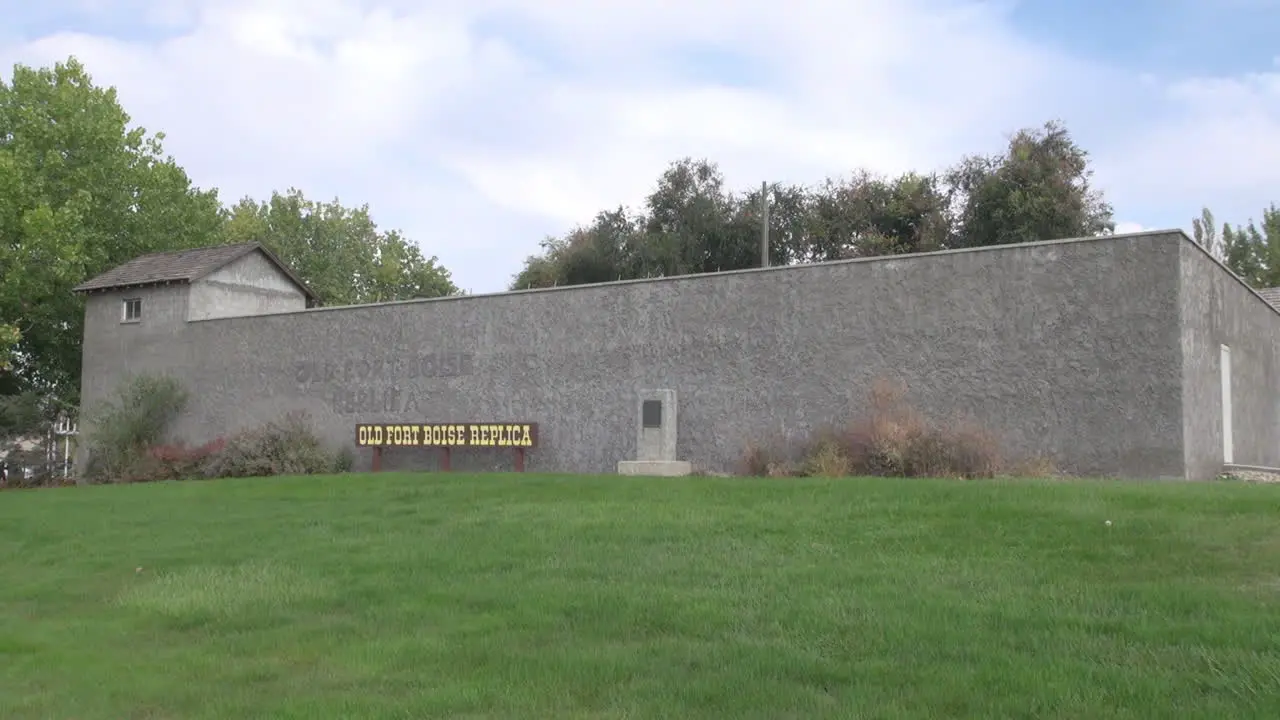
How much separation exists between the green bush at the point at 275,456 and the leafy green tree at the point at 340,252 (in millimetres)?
35129

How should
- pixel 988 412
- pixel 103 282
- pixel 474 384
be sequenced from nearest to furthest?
1. pixel 988 412
2. pixel 474 384
3. pixel 103 282

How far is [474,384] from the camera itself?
78.0ft

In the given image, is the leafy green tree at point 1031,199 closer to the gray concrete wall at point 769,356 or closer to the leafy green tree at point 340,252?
the gray concrete wall at point 769,356

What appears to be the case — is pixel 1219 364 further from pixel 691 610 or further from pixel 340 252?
pixel 340 252

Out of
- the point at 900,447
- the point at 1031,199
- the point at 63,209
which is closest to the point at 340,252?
the point at 63,209

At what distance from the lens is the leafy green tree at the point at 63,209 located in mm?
33594

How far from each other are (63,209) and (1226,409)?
32.6 m

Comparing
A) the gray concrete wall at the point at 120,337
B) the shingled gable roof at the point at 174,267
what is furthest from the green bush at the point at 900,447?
the gray concrete wall at the point at 120,337

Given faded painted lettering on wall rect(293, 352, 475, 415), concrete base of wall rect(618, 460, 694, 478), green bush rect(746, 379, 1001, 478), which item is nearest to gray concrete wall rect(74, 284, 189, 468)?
faded painted lettering on wall rect(293, 352, 475, 415)

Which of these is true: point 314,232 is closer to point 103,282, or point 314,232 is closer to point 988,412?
point 103,282

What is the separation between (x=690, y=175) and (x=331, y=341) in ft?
84.3

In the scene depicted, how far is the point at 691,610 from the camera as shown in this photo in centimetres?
785

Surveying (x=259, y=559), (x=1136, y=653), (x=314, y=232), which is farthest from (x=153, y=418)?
(x=314, y=232)

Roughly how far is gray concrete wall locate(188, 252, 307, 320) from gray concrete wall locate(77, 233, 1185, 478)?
216 centimetres
